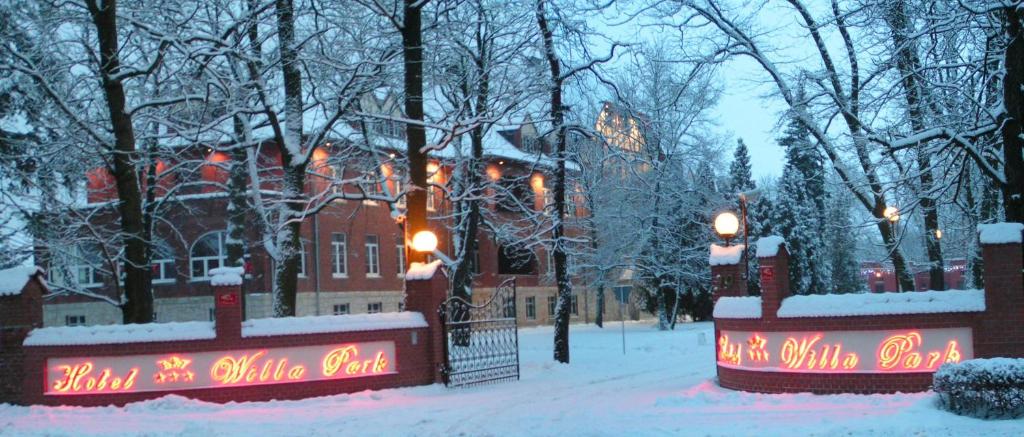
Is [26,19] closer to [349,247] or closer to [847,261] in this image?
[349,247]

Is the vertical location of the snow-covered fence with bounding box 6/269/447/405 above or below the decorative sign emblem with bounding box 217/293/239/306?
below

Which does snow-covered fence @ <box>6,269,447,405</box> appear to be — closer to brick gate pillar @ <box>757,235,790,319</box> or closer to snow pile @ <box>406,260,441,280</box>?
snow pile @ <box>406,260,441,280</box>

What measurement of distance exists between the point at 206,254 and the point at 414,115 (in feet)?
84.8

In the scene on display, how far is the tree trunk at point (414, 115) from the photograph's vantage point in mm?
20875

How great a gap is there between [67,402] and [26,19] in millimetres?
9988

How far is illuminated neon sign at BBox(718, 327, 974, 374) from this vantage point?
1443cm

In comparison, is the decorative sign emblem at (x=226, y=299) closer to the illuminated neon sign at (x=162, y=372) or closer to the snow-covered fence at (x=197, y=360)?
the snow-covered fence at (x=197, y=360)

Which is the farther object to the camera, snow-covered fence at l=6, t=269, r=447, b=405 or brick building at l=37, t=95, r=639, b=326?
brick building at l=37, t=95, r=639, b=326

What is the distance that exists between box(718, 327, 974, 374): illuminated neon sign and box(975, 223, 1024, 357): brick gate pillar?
334mm

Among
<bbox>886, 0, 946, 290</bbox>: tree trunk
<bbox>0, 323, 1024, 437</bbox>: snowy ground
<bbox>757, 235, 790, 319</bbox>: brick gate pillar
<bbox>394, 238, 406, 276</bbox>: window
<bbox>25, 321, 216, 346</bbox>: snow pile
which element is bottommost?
<bbox>0, 323, 1024, 437</bbox>: snowy ground

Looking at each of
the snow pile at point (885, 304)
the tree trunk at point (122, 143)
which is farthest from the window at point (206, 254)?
the snow pile at point (885, 304)

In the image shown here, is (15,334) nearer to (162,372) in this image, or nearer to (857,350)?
(162,372)

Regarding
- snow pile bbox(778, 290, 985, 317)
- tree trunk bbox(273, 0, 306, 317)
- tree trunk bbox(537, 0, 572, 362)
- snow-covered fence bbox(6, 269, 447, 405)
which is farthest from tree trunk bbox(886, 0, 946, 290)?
tree trunk bbox(273, 0, 306, 317)

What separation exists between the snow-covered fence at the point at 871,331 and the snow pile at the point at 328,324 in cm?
623
